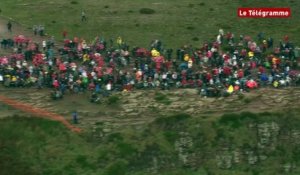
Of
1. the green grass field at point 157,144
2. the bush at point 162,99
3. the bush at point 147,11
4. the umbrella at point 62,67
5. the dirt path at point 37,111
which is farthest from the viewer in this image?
the bush at point 147,11

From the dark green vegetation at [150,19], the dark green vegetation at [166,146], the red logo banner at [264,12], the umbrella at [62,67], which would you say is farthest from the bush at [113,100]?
the red logo banner at [264,12]

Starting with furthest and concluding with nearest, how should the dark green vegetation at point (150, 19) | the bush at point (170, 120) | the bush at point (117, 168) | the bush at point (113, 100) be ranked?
the dark green vegetation at point (150, 19) < the bush at point (113, 100) < the bush at point (170, 120) < the bush at point (117, 168)

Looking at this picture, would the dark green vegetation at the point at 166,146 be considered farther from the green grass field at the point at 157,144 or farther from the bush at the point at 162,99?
the bush at the point at 162,99

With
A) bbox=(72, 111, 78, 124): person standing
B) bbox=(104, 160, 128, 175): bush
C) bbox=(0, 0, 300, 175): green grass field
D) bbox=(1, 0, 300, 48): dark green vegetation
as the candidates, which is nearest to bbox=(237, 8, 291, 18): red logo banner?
bbox=(1, 0, 300, 48): dark green vegetation

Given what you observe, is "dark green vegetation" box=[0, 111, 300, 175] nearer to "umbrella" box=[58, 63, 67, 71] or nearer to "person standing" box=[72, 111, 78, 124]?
"person standing" box=[72, 111, 78, 124]

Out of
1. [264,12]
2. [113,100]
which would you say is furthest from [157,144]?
[264,12]

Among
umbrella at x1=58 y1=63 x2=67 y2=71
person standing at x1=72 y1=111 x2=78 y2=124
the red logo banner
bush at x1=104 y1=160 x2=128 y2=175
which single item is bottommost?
bush at x1=104 y1=160 x2=128 y2=175

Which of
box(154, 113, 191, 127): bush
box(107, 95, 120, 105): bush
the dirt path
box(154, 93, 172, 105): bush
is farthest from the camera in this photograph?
box(154, 93, 172, 105): bush
